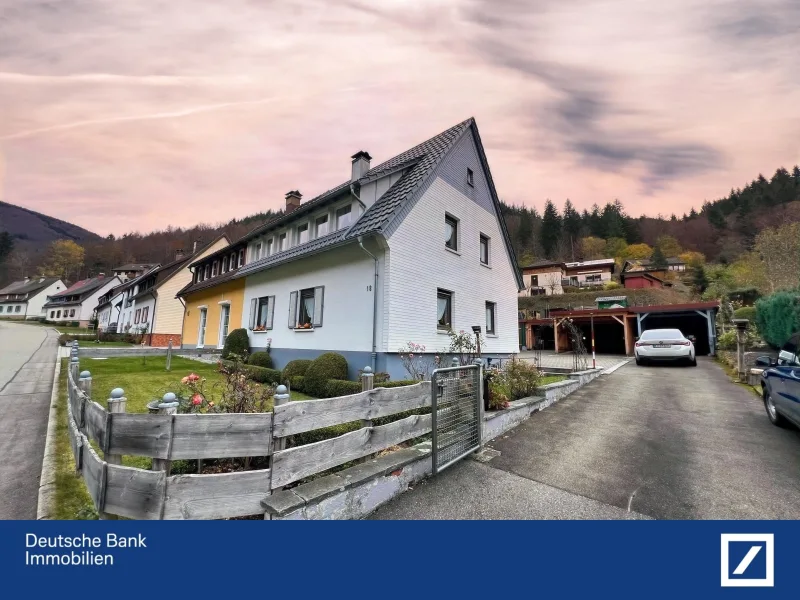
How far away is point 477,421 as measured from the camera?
5.47m

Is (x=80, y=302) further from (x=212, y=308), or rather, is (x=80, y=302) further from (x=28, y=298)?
(x=212, y=308)

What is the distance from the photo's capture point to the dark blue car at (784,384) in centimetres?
545

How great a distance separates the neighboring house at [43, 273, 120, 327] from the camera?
5797 centimetres

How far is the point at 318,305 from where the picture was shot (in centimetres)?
1252

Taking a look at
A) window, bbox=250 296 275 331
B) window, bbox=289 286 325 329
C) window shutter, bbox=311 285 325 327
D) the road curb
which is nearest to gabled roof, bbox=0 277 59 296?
window, bbox=250 296 275 331

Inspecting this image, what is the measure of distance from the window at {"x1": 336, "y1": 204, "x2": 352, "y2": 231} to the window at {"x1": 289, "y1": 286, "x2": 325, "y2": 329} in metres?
2.70

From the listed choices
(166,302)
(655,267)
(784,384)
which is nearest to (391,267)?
(784,384)

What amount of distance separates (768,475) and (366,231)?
9148 mm

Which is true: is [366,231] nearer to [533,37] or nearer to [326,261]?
[326,261]

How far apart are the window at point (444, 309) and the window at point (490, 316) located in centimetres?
288

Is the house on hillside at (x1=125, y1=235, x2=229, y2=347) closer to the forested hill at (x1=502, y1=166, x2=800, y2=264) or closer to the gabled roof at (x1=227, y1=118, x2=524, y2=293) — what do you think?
the gabled roof at (x1=227, y1=118, x2=524, y2=293)
